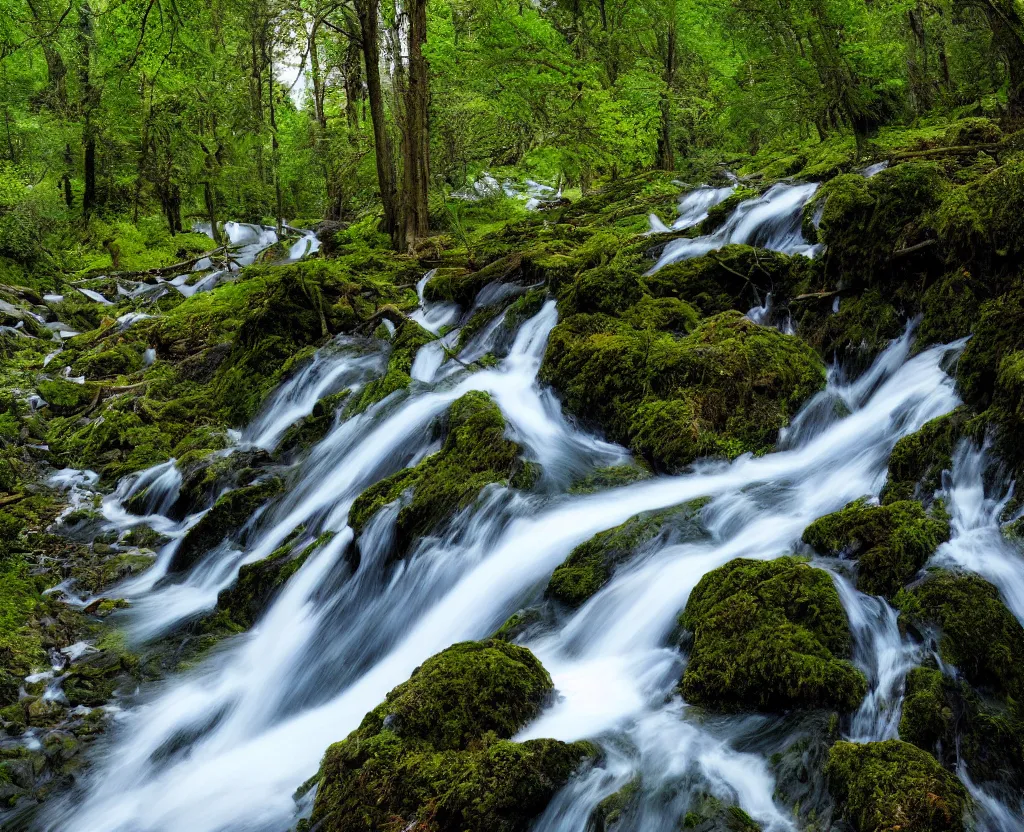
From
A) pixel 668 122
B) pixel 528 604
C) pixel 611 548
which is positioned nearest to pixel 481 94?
pixel 668 122

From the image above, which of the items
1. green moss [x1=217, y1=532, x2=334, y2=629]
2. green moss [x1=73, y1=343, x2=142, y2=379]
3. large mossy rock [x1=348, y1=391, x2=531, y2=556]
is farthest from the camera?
green moss [x1=73, y1=343, x2=142, y2=379]

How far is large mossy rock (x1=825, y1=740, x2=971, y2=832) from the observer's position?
2.60 metres

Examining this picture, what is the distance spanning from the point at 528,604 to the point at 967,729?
2.32m

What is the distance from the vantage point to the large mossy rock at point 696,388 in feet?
19.8

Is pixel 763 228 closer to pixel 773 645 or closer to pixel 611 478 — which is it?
pixel 611 478

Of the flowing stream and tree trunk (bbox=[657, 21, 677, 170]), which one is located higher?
tree trunk (bbox=[657, 21, 677, 170])

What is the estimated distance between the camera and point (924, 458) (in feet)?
15.0

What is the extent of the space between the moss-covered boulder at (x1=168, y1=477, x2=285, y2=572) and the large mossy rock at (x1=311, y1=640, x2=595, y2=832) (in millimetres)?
3725

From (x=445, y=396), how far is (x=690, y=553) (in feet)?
11.6

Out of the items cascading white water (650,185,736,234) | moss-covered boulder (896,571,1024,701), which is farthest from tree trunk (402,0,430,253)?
moss-covered boulder (896,571,1024,701)

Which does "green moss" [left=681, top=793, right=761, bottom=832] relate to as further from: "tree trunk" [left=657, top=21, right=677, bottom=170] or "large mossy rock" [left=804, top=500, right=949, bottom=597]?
"tree trunk" [left=657, top=21, right=677, bottom=170]

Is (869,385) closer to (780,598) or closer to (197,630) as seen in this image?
(780,598)

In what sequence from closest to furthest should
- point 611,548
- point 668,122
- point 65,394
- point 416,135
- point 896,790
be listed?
point 896,790
point 611,548
point 65,394
point 416,135
point 668,122

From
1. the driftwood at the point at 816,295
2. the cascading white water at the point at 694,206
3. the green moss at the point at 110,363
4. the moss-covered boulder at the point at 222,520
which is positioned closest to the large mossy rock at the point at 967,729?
the driftwood at the point at 816,295
